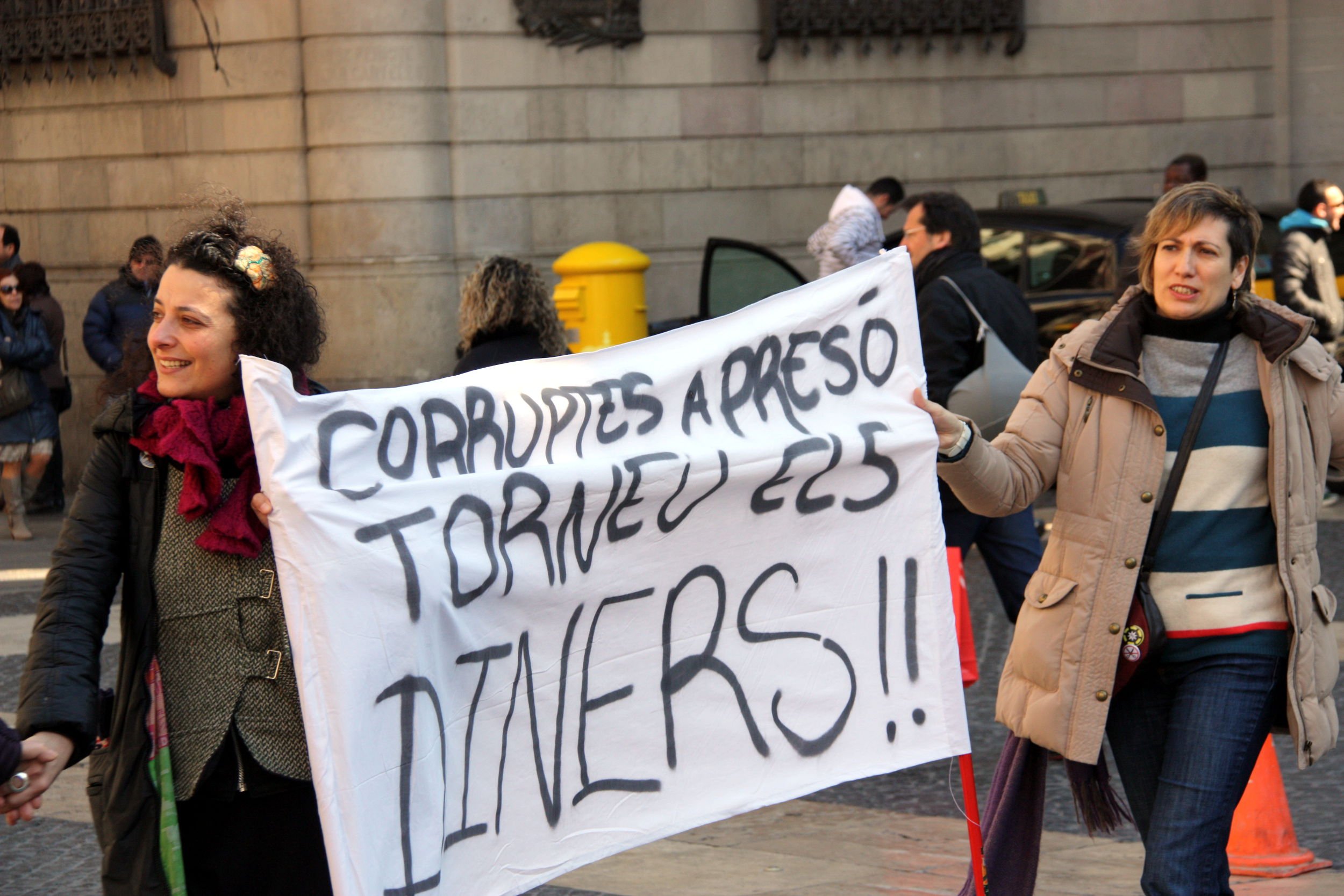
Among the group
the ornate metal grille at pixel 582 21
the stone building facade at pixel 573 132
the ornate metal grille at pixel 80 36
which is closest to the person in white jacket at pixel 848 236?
the stone building facade at pixel 573 132

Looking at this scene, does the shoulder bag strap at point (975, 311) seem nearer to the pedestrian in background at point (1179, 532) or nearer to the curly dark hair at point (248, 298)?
the pedestrian in background at point (1179, 532)

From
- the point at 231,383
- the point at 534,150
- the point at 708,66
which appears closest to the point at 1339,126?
the point at 708,66

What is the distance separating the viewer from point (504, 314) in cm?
606

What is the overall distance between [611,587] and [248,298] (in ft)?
2.76

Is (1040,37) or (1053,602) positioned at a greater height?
(1040,37)

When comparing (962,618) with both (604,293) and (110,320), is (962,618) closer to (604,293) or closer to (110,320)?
(604,293)

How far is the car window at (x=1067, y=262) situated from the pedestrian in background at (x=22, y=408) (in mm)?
5989

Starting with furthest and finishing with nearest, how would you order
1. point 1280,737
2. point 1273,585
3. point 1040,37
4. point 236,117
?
point 1040,37 < point 236,117 < point 1280,737 < point 1273,585

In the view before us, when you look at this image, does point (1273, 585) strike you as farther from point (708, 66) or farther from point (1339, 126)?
point (1339, 126)

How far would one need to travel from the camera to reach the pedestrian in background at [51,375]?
11.0 meters

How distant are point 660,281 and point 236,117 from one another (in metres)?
3.28

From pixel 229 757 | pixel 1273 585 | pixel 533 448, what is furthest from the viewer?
pixel 1273 585

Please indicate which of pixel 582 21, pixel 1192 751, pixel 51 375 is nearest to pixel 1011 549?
pixel 1192 751

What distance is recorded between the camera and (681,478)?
3.37 meters
